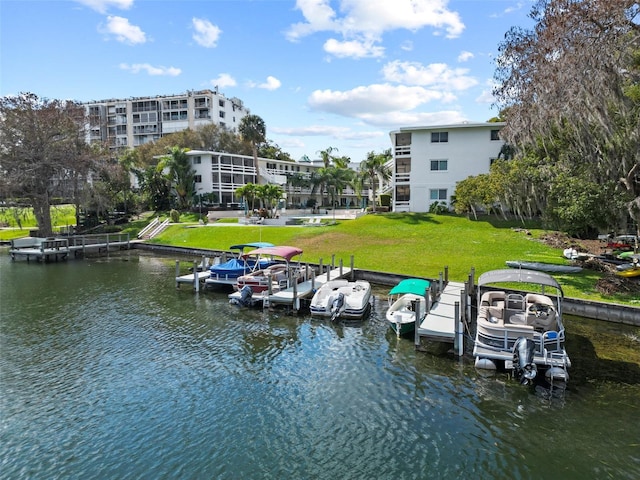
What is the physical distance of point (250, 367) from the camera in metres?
16.1

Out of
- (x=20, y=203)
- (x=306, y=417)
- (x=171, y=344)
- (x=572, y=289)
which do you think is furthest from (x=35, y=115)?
(x=572, y=289)

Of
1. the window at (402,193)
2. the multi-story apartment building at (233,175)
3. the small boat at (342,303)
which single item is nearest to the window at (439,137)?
the window at (402,193)

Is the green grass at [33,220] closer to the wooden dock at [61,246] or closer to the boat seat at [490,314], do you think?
the wooden dock at [61,246]

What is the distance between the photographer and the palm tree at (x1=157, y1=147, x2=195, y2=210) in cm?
7038

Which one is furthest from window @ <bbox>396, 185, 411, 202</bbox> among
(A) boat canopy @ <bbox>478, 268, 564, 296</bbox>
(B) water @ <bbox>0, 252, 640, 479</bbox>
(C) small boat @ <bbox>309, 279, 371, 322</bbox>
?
(A) boat canopy @ <bbox>478, 268, 564, 296</bbox>

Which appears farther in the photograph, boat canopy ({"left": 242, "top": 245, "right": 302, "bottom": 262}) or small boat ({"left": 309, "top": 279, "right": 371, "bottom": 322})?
boat canopy ({"left": 242, "top": 245, "right": 302, "bottom": 262})

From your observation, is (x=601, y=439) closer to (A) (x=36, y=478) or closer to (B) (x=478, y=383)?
(B) (x=478, y=383)

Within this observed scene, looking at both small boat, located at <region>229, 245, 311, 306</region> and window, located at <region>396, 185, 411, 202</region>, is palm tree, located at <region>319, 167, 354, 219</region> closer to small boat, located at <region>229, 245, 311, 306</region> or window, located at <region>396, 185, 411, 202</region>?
window, located at <region>396, 185, 411, 202</region>

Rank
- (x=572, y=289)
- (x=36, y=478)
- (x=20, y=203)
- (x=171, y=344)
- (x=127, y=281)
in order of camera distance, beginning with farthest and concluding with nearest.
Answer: (x=20, y=203)
(x=127, y=281)
(x=572, y=289)
(x=171, y=344)
(x=36, y=478)

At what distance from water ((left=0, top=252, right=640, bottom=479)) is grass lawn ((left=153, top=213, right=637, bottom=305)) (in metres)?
11.4

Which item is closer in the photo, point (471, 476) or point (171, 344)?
point (471, 476)

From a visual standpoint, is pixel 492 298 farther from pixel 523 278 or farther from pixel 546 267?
pixel 546 267

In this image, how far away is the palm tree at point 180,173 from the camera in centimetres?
7038

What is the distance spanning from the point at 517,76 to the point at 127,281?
2957 cm
